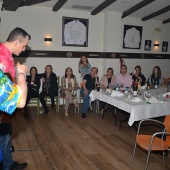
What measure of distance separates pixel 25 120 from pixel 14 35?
351cm

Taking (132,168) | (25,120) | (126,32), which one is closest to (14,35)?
(132,168)

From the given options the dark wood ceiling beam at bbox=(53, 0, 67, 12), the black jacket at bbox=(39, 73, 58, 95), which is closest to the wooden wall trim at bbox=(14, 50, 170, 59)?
the black jacket at bbox=(39, 73, 58, 95)

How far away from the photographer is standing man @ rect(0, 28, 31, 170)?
0.91 metres

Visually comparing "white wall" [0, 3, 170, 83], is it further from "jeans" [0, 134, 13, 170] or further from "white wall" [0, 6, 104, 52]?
"jeans" [0, 134, 13, 170]

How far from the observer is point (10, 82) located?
93 centimetres

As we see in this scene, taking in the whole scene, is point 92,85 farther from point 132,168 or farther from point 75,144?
point 132,168

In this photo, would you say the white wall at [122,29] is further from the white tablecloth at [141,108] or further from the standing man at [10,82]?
the standing man at [10,82]

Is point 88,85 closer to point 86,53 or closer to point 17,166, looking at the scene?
point 86,53

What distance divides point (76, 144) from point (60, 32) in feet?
12.2

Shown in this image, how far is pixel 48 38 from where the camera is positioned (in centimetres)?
579

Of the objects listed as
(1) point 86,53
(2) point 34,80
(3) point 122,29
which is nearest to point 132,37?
(3) point 122,29

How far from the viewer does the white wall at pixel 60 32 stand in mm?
5496

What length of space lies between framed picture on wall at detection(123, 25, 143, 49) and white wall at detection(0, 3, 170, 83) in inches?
5.7

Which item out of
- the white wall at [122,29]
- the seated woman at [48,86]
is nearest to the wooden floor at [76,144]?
the seated woman at [48,86]
